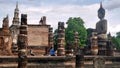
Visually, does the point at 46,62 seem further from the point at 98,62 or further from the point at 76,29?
the point at 76,29

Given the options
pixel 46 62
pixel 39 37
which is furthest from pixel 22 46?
pixel 39 37

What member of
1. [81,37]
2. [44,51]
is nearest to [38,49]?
[44,51]

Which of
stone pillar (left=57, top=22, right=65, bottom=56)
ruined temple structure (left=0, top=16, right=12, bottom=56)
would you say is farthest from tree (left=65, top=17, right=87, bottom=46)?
stone pillar (left=57, top=22, right=65, bottom=56)

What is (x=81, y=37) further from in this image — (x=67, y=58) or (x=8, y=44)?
(x=67, y=58)

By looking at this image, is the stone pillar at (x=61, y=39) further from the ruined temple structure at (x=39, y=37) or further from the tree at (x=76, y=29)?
the tree at (x=76, y=29)

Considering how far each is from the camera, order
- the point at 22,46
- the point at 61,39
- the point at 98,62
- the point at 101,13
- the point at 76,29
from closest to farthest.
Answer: the point at 22,46
the point at 98,62
the point at 61,39
the point at 76,29
the point at 101,13

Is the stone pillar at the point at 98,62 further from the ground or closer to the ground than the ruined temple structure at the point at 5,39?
closer to the ground

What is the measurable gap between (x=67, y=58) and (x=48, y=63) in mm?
1525

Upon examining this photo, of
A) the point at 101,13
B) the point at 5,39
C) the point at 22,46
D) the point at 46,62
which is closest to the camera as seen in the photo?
the point at 22,46

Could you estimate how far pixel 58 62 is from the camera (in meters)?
19.8

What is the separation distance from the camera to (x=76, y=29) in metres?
61.2

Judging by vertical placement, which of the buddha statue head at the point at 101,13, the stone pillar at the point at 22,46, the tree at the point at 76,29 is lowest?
the stone pillar at the point at 22,46

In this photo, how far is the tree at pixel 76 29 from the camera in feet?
182


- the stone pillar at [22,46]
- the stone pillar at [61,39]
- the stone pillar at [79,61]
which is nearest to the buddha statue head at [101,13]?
the stone pillar at [61,39]
